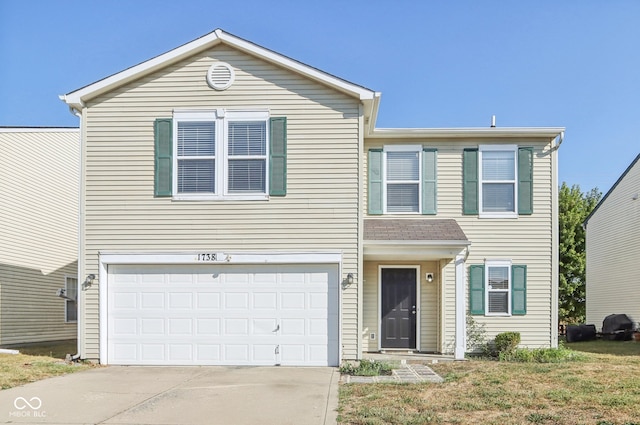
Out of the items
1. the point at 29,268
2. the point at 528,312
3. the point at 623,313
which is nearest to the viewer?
the point at 528,312

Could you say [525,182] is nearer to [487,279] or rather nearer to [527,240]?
[527,240]

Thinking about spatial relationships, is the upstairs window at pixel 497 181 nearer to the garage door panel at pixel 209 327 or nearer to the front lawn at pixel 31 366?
the garage door panel at pixel 209 327

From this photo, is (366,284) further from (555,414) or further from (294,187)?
(555,414)

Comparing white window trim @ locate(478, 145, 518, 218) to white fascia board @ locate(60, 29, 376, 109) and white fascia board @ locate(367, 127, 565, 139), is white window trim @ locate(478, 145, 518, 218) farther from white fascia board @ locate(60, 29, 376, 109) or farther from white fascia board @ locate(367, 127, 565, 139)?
white fascia board @ locate(60, 29, 376, 109)

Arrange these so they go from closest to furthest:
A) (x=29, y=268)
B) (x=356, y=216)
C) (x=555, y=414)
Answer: (x=555, y=414)
(x=356, y=216)
(x=29, y=268)

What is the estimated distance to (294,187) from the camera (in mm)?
11883

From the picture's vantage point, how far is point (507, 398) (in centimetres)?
829

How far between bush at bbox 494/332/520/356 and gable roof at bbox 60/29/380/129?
588cm

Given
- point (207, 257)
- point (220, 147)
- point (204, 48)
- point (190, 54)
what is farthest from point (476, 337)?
point (190, 54)

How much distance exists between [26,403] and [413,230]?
8.19 m

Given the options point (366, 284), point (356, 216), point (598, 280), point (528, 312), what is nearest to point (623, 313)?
point (598, 280)

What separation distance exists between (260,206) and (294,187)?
2.58 feet

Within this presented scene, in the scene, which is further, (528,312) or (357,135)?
(528,312)

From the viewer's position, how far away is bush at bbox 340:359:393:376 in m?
10.5
